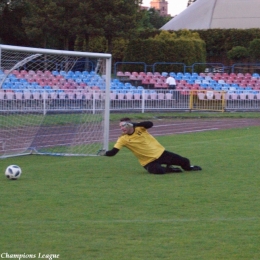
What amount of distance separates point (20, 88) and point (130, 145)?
402 inches

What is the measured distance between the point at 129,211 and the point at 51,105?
1387cm

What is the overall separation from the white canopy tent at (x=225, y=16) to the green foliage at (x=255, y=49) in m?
9.40

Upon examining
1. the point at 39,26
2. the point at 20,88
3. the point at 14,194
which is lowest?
the point at 14,194

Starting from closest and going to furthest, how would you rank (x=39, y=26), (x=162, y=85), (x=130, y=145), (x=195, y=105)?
1. (x=130, y=145)
2. (x=195, y=105)
3. (x=162, y=85)
4. (x=39, y=26)

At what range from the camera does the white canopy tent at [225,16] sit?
56.5 metres

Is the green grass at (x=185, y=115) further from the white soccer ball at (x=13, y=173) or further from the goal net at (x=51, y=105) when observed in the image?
the white soccer ball at (x=13, y=173)

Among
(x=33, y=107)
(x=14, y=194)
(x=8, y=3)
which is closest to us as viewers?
(x=14, y=194)

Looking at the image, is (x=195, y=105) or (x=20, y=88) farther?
(x=195, y=105)

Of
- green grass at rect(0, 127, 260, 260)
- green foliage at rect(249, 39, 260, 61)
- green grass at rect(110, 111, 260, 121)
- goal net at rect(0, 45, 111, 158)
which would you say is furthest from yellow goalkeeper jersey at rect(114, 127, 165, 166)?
green foliage at rect(249, 39, 260, 61)

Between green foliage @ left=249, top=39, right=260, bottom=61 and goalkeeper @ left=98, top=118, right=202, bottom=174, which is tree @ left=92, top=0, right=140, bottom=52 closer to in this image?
green foliage @ left=249, top=39, right=260, bottom=61

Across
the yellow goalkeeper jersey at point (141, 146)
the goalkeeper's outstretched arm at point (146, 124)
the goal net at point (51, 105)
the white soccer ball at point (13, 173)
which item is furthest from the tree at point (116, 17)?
the white soccer ball at point (13, 173)

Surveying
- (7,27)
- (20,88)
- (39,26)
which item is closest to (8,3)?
(7,27)

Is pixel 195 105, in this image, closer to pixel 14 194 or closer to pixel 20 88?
pixel 20 88

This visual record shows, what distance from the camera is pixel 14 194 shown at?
392 inches
